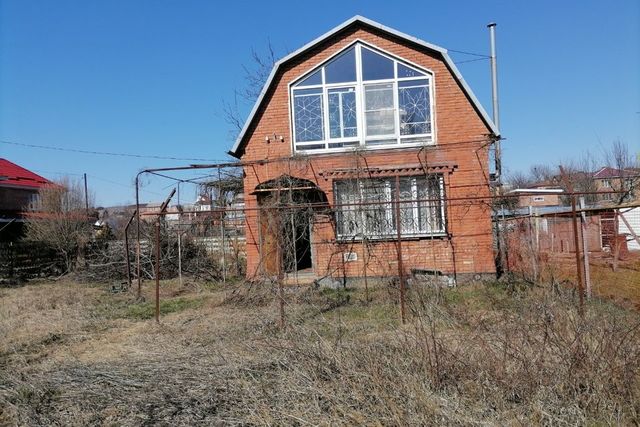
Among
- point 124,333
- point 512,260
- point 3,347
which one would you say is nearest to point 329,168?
point 512,260

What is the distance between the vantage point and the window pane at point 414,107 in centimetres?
1246

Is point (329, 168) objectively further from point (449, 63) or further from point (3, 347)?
point (3, 347)

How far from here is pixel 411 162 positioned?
40.2 feet

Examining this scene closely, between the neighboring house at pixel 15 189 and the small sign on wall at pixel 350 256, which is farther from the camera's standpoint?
the neighboring house at pixel 15 189

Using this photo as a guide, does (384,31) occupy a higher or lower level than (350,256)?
higher

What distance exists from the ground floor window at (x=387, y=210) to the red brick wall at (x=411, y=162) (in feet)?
0.90

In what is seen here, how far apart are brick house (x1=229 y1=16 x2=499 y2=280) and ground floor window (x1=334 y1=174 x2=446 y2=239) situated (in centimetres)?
3

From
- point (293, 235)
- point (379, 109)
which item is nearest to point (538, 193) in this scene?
point (379, 109)

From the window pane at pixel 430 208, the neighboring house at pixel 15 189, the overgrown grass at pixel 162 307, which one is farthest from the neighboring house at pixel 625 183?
the neighboring house at pixel 15 189

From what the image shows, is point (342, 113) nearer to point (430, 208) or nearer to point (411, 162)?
point (411, 162)

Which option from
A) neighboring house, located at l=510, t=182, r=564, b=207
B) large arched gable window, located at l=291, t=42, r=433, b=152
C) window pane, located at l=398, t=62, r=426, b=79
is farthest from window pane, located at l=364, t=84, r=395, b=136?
neighboring house, located at l=510, t=182, r=564, b=207

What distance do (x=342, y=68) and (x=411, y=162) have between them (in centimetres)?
320

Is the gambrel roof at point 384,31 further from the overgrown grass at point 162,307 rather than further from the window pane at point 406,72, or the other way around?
the overgrown grass at point 162,307

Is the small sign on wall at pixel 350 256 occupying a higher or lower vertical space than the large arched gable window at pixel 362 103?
lower
